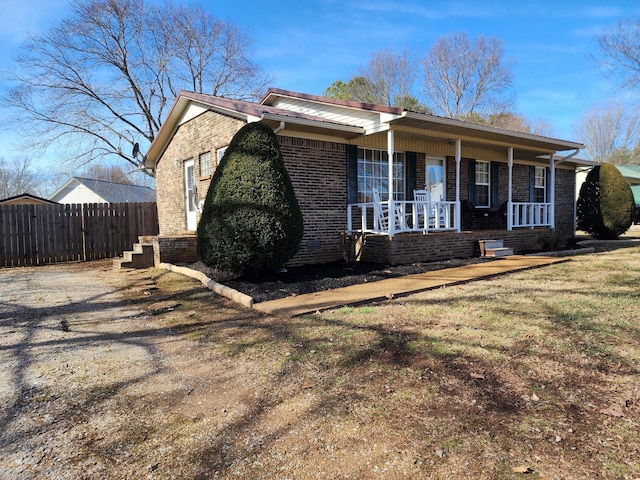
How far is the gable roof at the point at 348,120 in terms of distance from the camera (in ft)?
27.8

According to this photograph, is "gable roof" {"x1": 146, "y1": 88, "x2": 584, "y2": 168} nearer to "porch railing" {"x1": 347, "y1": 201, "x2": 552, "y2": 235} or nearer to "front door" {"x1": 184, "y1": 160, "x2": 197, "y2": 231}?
"front door" {"x1": 184, "y1": 160, "x2": 197, "y2": 231}

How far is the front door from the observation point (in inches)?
470

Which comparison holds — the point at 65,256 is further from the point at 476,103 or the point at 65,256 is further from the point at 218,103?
the point at 476,103

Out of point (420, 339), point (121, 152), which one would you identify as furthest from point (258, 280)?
point (121, 152)

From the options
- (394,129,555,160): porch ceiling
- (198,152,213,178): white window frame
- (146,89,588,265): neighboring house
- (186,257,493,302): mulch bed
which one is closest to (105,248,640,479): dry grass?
(186,257,493,302): mulch bed

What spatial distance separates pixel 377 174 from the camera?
1067cm

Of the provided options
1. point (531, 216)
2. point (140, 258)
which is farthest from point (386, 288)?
point (531, 216)

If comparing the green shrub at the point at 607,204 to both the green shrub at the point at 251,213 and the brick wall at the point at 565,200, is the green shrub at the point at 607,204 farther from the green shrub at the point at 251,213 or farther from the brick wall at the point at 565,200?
the green shrub at the point at 251,213

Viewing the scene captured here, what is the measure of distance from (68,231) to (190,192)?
12.9ft

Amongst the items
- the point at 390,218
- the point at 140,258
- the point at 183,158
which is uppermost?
the point at 183,158

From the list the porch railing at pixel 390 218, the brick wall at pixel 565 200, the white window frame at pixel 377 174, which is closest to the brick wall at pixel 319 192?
the porch railing at pixel 390 218

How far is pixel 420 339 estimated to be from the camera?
4184mm

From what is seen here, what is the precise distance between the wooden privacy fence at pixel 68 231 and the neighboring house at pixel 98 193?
2084cm

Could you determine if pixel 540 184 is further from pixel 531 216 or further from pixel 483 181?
pixel 531 216
